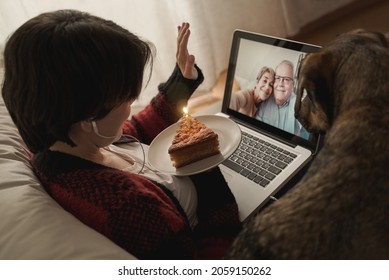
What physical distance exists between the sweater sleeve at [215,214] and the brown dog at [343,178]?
21cm

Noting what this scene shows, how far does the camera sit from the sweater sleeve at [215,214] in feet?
3.22

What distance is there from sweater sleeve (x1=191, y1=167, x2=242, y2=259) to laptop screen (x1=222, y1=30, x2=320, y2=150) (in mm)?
388

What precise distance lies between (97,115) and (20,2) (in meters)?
0.92

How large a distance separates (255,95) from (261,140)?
0.64ft

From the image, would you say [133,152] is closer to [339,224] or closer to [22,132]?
[22,132]

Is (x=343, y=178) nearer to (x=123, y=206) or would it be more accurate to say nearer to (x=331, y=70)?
(x=331, y=70)

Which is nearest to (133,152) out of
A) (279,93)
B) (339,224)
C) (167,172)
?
(167,172)

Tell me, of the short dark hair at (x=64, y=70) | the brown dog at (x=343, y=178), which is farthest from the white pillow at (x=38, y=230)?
the brown dog at (x=343, y=178)

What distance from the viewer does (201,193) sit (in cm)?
102

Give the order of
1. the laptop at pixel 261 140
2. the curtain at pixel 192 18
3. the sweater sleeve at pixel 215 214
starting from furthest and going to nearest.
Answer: the curtain at pixel 192 18 < the laptop at pixel 261 140 < the sweater sleeve at pixel 215 214

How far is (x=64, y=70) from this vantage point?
0.72 meters

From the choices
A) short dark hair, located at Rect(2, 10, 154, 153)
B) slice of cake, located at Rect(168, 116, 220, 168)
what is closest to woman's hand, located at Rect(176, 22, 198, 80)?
slice of cake, located at Rect(168, 116, 220, 168)

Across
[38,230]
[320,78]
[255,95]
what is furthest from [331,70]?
[38,230]

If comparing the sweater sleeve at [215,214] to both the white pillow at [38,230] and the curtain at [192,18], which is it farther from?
the curtain at [192,18]
